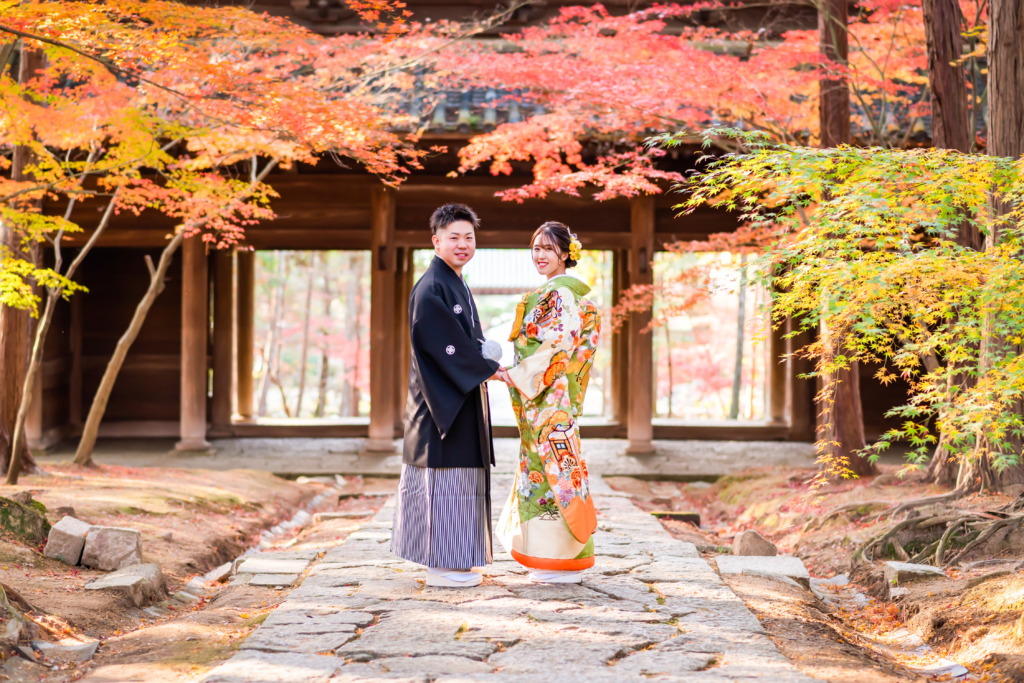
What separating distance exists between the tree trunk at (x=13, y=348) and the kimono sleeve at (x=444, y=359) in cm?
591

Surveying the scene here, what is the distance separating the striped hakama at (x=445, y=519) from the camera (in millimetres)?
4965

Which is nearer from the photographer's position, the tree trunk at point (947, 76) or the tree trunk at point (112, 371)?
the tree trunk at point (947, 76)

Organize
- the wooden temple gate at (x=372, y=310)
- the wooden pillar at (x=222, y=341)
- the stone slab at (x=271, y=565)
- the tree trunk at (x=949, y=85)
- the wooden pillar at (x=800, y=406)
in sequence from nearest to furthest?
the stone slab at (x=271, y=565) → the tree trunk at (x=949, y=85) → the wooden temple gate at (x=372, y=310) → the wooden pillar at (x=800, y=406) → the wooden pillar at (x=222, y=341)

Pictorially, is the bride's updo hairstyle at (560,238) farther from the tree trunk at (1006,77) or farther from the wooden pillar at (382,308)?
the wooden pillar at (382,308)

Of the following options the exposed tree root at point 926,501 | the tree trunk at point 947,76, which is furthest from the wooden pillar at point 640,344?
the exposed tree root at point 926,501

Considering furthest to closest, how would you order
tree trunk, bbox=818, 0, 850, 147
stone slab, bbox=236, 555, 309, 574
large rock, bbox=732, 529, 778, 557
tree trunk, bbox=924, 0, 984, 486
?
tree trunk, bbox=818, 0, 850, 147 < tree trunk, bbox=924, 0, 984, 486 < large rock, bbox=732, 529, 778, 557 < stone slab, bbox=236, 555, 309, 574

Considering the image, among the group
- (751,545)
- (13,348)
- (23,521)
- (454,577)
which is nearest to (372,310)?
(13,348)

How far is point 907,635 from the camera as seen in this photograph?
557 cm

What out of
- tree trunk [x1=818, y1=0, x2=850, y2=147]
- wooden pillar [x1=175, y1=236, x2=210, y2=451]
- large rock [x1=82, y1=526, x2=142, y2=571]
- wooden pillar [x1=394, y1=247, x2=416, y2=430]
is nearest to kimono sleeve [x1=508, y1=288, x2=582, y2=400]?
large rock [x1=82, y1=526, x2=142, y2=571]

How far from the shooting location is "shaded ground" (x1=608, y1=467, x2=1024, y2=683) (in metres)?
4.69

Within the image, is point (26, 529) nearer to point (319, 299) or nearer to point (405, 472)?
point (405, 472)

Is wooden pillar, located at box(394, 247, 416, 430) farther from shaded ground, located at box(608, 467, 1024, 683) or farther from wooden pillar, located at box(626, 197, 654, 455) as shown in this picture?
shaded ground, located at box(608, 467, 1024, 683)

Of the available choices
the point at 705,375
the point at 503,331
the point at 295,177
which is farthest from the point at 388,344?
the point at 503,331

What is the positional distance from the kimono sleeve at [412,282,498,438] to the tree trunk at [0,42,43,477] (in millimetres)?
5913
